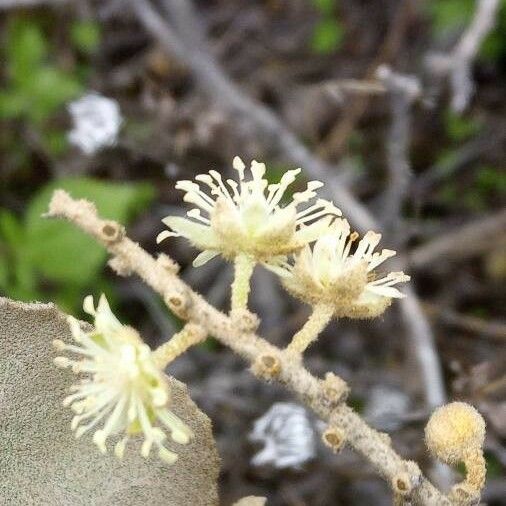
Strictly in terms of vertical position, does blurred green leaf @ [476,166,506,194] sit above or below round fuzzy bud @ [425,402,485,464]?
above

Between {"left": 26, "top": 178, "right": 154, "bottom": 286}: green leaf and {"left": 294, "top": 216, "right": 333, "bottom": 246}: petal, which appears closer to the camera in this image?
{"left": 294, "top": 216, "right": 333, "bottom": 246}: petal

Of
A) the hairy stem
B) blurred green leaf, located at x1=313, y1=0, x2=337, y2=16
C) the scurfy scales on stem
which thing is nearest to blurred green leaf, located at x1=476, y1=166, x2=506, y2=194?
blurred green leaf, located at x1=313, y1=0, x2=337, y2=16

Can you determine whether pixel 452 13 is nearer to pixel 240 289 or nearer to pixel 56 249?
pixel 56 249

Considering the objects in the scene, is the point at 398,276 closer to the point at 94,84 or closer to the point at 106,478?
the point at 106,478

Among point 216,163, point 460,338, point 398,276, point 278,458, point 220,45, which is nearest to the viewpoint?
point 398,276

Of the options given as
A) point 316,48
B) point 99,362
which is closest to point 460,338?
point 316,48

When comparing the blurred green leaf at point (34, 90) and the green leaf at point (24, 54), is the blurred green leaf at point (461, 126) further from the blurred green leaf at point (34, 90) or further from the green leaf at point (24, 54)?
the green leaf at point (24, 54)

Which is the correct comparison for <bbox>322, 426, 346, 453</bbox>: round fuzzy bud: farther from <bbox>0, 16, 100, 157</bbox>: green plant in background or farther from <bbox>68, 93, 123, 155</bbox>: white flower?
<bbox>0, 16, 100, 157</bbox>: green plant in background

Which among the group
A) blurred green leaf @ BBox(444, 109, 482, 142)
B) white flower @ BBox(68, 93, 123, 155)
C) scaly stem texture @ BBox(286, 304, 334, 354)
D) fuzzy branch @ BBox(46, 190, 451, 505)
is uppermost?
blurred green leaf @ BBox(444, 109, 482, 142)
